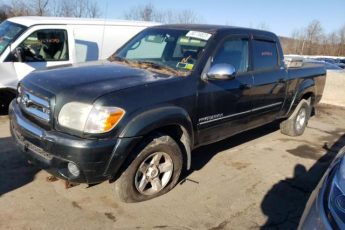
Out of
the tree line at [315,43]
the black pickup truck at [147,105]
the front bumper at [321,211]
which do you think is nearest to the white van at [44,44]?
the black pickup truck at [147,105]

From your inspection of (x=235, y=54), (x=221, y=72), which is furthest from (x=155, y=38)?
(x=221, y=72)

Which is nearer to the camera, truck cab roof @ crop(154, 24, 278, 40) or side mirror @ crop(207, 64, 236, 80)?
side mirror @ crop(207, 64, 236, 80)

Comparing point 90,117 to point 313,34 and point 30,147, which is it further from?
point 313,34

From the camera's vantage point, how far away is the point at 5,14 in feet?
94.6

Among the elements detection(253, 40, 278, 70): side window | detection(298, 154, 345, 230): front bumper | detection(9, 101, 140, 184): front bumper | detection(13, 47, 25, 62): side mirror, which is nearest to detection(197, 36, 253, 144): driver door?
detection(253, 40, 278, 70): side window

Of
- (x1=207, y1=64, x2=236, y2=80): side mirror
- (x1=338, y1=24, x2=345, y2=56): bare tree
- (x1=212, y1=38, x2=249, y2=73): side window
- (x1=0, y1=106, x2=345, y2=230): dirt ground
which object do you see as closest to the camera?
(x1=0, y1=106, x2=345, y2=230): dirt ground

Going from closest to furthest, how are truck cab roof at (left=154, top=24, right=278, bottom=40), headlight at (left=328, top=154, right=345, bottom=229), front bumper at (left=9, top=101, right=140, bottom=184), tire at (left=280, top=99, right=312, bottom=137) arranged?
1. headlight at (left=328, top=154, right=345, bottom=229)
2. front bumper at (left=9, top=101, right=140, bottom=184)
3. truck cab roof at (left=154, top=24, right=278, bottom=40)
4. tire at (left=280, top=99, right=312, bottom=137)

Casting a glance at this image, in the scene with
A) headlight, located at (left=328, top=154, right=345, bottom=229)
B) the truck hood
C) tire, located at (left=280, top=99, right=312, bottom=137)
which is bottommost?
tire, located at (left=280, top=99, right=312, bottom=137)

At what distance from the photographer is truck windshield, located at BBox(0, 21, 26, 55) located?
689 centimetres

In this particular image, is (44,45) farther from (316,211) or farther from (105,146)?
(316,211)

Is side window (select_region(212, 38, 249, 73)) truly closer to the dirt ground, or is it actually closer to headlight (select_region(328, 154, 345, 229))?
the dirt ground

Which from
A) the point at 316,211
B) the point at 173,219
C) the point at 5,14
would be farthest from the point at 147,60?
the point at 5,14

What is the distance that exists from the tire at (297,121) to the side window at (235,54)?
2.29m

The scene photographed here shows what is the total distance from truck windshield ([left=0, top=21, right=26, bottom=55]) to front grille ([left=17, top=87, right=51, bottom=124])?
10.2 ft
